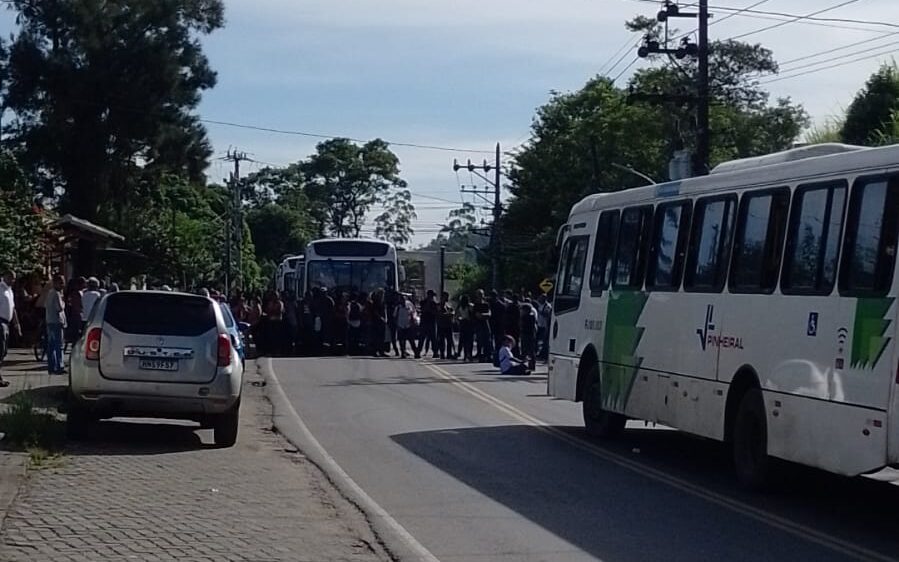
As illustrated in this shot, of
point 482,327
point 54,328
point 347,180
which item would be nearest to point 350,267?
point 482,327

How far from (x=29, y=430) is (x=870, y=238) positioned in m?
8.95

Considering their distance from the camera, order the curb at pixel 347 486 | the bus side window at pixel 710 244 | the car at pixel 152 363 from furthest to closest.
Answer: the car at pixel 152 363 → the bus side window at pixel 710 244 → the curb at pixel 347 486

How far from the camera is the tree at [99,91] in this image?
4919cm

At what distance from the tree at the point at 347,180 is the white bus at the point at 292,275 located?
53.9 metres

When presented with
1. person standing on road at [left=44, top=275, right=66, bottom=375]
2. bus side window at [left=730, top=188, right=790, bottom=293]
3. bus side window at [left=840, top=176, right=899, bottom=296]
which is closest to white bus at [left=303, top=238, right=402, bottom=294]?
person standing on road at [left=44, top=275, right=66, bottom=375]

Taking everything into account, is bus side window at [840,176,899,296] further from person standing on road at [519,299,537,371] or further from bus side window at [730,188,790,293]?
person standing on road at [519,299,537,371]

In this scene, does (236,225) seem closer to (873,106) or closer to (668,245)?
(873,106)

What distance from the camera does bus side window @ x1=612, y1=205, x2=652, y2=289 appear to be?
16.8 m

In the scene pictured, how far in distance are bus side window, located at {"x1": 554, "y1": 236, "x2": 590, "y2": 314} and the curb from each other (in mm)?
3707

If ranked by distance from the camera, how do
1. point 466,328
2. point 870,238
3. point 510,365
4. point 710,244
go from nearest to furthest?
point 870,238 → point 710,244 → point 510,365 → point 466,328

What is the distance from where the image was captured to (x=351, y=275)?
4081cm

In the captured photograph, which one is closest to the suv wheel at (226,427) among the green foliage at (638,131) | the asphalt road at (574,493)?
the asphalt road at (574,493)

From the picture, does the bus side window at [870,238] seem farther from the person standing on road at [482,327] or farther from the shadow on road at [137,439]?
the person standing on road at [482,327]

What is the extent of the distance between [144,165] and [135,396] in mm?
37549
